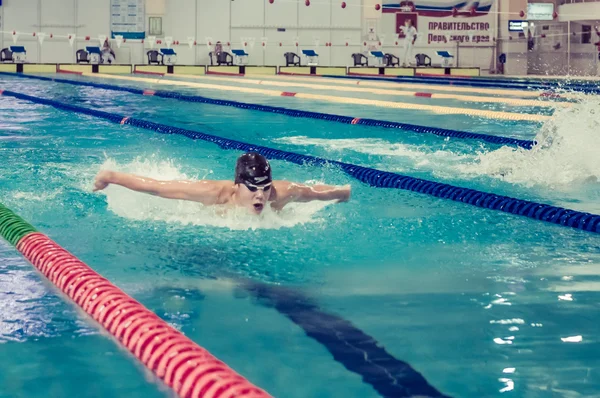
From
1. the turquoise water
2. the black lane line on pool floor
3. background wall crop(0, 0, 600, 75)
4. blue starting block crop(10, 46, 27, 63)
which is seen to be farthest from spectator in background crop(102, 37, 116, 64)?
the black lane line on pool floor

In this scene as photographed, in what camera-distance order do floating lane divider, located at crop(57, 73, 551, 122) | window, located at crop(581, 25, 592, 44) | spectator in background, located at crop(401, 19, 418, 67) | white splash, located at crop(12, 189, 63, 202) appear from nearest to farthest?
white splash, located at crop(12, 189, 63, 202)
floating lane divider, located at crop(57, 73, 551, 122)
window, located at crop(581, 25, 592, 44)
spectator in background, located at crop(401, 19, 418, 67)

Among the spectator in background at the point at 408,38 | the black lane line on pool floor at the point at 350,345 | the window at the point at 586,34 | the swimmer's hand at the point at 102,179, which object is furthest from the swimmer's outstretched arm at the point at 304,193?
the window at the point at 586,34

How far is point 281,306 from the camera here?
2.79 meters

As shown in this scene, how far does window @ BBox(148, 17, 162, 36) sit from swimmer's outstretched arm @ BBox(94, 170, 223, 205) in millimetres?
18721

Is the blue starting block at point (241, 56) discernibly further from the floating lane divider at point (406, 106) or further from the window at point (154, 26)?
the floating lane divider at point (406, 106)

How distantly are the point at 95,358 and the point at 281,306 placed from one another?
2.29ft

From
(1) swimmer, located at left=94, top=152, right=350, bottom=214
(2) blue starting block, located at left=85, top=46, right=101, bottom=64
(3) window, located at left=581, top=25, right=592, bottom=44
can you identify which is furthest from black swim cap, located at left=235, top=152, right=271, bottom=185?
(3) window, located at left=581, top=25, right=592, bottom=44

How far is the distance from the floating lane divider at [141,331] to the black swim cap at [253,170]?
808mm

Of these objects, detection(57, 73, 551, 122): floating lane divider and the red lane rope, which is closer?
the red lane rope

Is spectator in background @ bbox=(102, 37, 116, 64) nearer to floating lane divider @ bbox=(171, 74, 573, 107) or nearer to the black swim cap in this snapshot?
floating lane divider @ bbox=(171, 74, 573, 107)

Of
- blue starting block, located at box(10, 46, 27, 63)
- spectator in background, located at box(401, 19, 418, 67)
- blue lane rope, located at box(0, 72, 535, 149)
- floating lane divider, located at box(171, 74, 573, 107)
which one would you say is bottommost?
blue lane rope, located at box(0, 72, 535, 149)

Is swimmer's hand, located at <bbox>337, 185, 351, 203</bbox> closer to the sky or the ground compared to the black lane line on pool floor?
closer to the sky

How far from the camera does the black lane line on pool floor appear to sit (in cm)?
210

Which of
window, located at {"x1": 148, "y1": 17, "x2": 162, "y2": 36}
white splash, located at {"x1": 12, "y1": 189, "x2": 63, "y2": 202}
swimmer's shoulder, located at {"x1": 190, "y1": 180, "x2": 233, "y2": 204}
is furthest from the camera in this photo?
window, located at {"x1": 148, "y1": 17, "x2": 162, "y2": 36}
